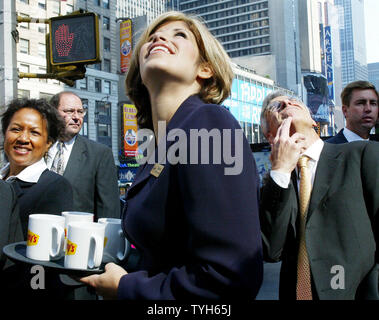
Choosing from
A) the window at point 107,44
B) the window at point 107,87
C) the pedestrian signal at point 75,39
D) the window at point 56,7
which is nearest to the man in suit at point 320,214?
the pedestrian signal at point 75,39

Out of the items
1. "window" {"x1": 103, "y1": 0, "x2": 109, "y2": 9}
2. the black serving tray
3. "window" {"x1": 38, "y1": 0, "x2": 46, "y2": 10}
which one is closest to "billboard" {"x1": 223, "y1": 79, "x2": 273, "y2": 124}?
"window" {"x1": 103, "y1": 0, "x2": 109, "y2": 9}

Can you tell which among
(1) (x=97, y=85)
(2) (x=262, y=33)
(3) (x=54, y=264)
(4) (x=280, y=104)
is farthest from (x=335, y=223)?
(2) (x=262, y=33)

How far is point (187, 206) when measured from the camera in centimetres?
132

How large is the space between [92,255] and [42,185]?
1.28m

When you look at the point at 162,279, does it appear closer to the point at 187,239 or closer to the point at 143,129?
the point at 187,239

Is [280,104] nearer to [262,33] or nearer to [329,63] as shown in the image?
[262,33]

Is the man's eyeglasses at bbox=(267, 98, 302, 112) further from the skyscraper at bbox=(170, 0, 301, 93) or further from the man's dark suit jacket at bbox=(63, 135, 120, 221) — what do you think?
the skyscraper at bbox=(170, 0, 301, 93)

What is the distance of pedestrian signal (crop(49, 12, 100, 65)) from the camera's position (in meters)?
6.15


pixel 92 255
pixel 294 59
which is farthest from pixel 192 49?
pixel 294 59

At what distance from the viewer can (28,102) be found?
2.90 metres

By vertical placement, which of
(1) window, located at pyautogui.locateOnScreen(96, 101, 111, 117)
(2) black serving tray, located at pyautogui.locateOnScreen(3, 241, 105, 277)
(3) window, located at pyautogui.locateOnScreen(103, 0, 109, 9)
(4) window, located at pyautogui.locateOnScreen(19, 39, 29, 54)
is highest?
(3) window, located at pyautogui.locateOnScreen(103, 0, 109, 9)

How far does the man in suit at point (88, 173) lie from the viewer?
13.0 feet

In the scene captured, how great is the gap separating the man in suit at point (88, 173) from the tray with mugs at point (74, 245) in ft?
7.23

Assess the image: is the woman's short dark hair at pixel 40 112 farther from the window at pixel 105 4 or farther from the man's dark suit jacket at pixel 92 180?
the window at pixel 105 4
